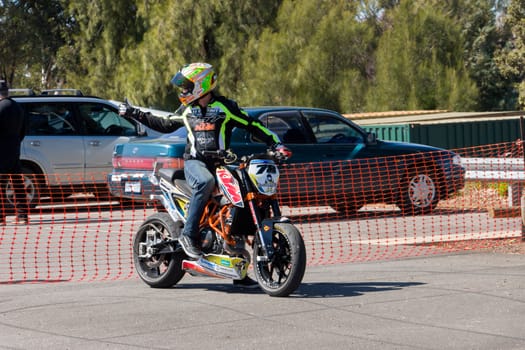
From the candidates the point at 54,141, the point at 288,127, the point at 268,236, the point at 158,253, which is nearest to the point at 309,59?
the point at 54,141

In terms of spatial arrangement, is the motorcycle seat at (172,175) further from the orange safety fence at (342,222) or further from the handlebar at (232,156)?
the orange safety fence at (342,222)

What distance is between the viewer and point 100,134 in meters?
18.7

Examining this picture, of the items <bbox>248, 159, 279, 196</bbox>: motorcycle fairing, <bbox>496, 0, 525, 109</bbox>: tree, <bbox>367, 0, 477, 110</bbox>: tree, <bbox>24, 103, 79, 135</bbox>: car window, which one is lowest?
<bbox>248, 159, 279, 196</bbox>: motorcycle fairing

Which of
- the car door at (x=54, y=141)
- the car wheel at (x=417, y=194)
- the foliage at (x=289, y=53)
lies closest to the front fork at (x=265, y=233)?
the car wheel at (x=417, y=194)

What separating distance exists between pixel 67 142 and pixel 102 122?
2.59ft

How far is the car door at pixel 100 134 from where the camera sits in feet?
60.5

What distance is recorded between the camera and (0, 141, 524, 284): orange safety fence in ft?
36.8

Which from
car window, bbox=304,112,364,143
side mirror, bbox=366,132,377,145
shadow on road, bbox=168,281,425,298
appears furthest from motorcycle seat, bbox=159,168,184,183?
side mirror, bbox=366,132,377,145

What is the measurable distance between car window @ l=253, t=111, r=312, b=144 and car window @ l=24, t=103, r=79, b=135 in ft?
15.4

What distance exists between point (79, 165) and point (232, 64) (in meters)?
22.1

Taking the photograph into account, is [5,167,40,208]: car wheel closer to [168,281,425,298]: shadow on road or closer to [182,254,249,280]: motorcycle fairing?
[168,281,425,298]: shadow on road

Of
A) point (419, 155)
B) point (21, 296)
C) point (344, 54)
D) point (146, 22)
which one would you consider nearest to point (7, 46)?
point (146, 22)

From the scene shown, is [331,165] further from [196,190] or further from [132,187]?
[196,190]

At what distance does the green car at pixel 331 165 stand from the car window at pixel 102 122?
121 inches
